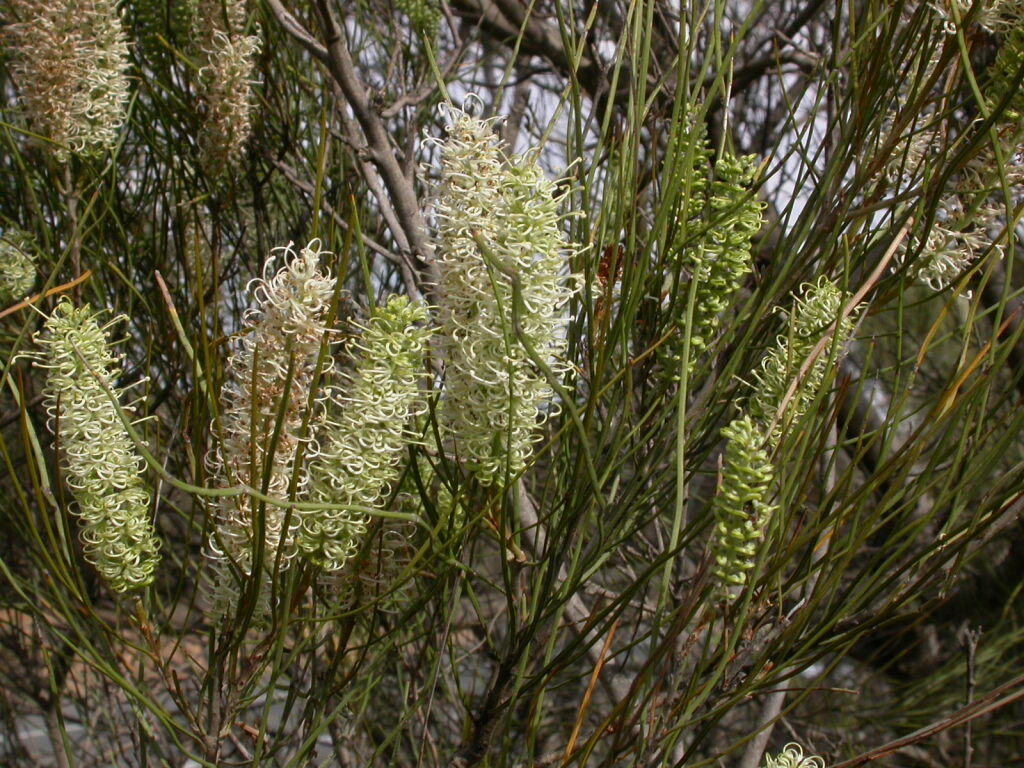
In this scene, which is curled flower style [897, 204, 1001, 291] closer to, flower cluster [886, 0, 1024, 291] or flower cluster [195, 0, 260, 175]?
flower cluster [886, 0, 1024, 291]

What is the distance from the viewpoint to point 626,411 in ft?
1.46

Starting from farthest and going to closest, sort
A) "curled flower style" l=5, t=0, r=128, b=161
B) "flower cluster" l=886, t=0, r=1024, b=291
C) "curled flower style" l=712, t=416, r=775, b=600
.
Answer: "curled flower style" l=5, t=0, r=128, b=161
"flower cluster" l=886, t=0, r=1024, b=291
"curled flower style" l=712, t=416, r=775, b=600

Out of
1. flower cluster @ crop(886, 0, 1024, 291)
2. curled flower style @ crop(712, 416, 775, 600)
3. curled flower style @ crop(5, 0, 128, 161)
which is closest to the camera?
curled flower style @ crop(712, 416, 775, 600)

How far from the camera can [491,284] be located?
0.40 metres

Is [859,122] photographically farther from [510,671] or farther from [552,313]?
[510,671]

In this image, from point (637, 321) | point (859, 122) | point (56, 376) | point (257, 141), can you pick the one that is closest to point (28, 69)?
point (257, 141)

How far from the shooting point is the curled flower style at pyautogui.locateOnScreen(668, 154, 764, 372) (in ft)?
1.59

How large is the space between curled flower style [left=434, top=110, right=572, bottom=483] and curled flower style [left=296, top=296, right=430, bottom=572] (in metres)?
0.02

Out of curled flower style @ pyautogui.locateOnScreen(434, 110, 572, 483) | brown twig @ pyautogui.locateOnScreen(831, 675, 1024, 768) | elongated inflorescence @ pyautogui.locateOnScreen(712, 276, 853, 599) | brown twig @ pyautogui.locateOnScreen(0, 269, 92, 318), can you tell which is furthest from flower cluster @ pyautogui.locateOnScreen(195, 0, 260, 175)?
brown twig @ pyautogui.locateOnScreen(831, 675, 1024, 768)

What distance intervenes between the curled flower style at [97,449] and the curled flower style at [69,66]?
339 mm

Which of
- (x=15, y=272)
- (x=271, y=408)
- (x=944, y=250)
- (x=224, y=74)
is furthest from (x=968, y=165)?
(x=15, y=272)

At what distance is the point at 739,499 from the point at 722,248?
157 mm

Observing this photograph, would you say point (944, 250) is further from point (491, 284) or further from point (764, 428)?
point (491, 284)

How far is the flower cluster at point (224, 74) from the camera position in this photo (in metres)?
0.79
